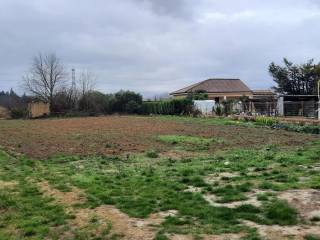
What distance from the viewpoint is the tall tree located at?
6234 cm

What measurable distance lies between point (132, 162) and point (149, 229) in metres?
7.49

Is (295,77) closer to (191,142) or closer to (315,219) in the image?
(191,142)

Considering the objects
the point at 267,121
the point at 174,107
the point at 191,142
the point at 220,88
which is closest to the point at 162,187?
the point at 191,142

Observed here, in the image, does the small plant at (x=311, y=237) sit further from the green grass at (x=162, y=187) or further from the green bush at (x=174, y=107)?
the green bush at (x=174, y=107)

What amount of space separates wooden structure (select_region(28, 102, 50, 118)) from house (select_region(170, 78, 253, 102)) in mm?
19207

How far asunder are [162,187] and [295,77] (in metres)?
58.5

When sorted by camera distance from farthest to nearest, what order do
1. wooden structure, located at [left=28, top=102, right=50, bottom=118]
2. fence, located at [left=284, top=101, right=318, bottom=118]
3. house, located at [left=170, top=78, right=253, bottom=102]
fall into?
house, located at [left=170, top=78, right=253, bottom=102]
wooden structure, located at [left=28, top=102, right=50, bottom=118]
fence, located at [left=284, top=101, right=318, bottom=118]

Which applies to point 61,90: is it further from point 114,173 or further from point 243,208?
point 243,208

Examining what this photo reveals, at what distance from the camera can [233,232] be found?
5.89m

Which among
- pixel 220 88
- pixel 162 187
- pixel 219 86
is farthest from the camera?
pixel 219 86

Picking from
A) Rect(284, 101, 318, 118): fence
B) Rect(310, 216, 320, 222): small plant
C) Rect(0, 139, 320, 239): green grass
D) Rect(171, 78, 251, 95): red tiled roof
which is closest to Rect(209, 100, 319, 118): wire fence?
Rect(284, 101, 318, 118): fence

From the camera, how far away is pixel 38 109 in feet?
221

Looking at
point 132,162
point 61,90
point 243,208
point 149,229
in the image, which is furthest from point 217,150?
point 61,90

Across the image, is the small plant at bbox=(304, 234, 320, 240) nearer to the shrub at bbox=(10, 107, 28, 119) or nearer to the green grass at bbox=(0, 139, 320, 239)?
the green grass at bbox=(0, 139, 320, 239)
